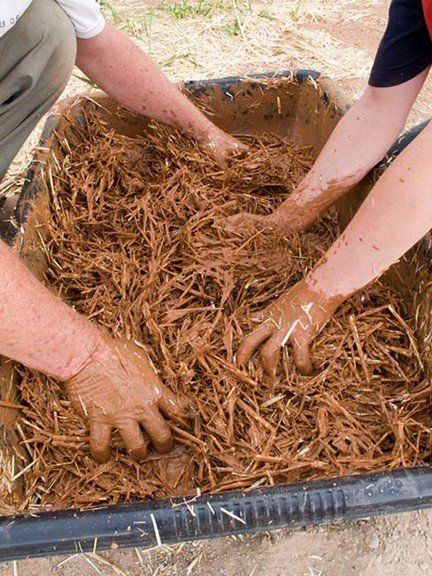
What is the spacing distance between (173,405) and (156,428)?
0.06 metres

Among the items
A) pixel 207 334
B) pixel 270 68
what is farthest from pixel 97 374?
pixel 270 68

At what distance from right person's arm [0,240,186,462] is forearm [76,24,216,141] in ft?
2.81

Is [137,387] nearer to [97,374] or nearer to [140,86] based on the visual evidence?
[97,374]

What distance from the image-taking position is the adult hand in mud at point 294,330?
1347 mm

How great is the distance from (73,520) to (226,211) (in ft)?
3.39

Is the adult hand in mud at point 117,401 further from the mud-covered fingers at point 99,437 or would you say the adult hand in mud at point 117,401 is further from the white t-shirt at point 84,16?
the white t-shirt at point 84,16

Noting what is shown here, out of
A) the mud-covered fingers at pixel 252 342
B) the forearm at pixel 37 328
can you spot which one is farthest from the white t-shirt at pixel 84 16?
the mud-covered fingers at pixel 252 342

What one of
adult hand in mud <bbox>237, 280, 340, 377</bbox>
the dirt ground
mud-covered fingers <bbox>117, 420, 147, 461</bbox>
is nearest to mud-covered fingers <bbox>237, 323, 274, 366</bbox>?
adult hand in mud <bbox>237, 280, 340, 377</bbox>

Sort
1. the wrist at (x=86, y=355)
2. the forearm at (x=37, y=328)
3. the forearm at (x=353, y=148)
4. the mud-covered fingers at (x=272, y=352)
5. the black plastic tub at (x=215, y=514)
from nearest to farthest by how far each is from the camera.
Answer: the black plastic tub at (x=215, y=514)
the forearm at (x=37, y=328)
the wrist at (x=86, y=355)
the mud-covered fingers at (x=272, y=352)
the forearm at (x=353, y=148)

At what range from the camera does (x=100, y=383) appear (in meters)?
1.25

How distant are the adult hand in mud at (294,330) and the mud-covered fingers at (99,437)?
0.33 meters

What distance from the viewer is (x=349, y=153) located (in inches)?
60.1

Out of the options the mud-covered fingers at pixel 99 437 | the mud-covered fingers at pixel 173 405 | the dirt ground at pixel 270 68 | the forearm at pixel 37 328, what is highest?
the forearm at pixel 37 328

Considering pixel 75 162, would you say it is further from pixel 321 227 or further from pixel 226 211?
pixel 321 227
